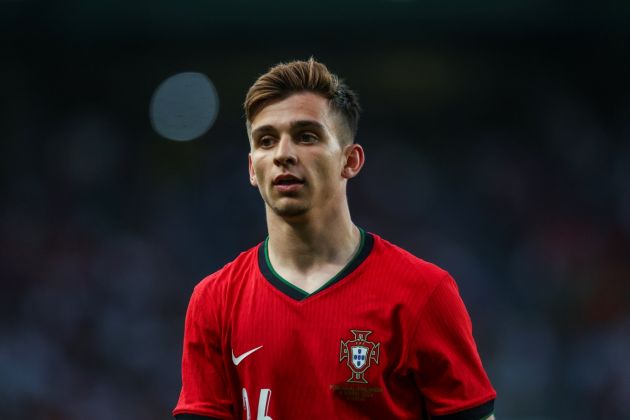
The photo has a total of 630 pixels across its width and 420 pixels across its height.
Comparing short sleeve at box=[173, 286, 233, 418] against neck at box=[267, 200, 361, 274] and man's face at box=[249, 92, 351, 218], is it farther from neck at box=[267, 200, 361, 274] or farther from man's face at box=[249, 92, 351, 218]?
man's face at box=[249, 92, 351, 218]

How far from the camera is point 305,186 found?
7.55 feet

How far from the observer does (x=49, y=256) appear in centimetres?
816

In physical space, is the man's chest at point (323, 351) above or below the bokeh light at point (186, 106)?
below

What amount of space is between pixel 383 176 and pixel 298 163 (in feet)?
20.3

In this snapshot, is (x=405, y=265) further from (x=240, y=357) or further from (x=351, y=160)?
(x=240, y=357)

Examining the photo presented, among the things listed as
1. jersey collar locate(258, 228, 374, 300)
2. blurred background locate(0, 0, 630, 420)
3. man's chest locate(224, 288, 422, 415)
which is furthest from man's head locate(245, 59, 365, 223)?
blurred background locate(0, 0, 630, 420)

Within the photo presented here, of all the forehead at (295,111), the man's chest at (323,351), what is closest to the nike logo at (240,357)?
the man's chest at (323,351)

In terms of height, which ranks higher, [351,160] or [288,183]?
[351,160]

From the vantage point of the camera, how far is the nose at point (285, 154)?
89.7 inches

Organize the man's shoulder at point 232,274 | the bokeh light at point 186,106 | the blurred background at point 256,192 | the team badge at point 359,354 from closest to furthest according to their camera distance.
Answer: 1. the team badge at point 359,354
2. the man's shoulder at point 232,274
3. the blurred background at point 256,192
4. the bokeh light at point 186,106

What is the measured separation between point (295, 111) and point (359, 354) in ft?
2.35

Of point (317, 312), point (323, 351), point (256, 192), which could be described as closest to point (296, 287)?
point (317, 312)

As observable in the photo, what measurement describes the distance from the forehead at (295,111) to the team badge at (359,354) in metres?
0.63

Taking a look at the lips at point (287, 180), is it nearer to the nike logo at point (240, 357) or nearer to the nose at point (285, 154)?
the nose at point (285, 154)
